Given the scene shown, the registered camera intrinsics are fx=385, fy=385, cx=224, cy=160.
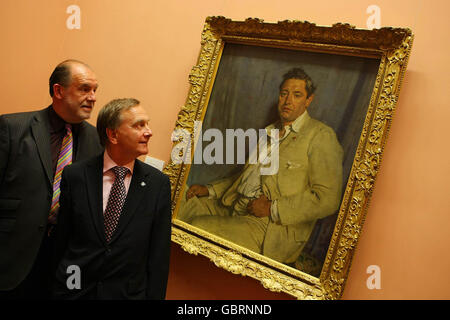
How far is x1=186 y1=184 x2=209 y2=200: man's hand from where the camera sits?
3275mm

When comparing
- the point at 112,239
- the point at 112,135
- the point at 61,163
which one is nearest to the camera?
the point at 112,239

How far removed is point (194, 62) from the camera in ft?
12.0

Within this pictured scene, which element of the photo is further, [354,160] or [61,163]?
[61,163]

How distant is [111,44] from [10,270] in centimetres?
257

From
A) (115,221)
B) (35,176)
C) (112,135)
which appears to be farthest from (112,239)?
(35,176)

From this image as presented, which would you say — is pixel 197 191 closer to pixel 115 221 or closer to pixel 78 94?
pixel 115 221

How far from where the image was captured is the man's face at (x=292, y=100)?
2.90 m

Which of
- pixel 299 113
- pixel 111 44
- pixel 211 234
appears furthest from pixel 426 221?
pixel 111 44

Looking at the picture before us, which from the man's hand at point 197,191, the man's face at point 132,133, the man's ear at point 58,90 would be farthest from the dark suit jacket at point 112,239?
the man's hand at point 197,191

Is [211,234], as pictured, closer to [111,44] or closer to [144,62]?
[144,62]

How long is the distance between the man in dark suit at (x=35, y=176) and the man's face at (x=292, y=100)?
1.43 metres

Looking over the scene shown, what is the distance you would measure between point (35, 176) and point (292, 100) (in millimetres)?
1915

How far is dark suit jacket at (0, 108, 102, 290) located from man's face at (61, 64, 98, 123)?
0.26 meters

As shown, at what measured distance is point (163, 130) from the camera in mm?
3760
